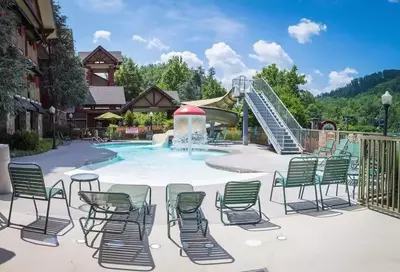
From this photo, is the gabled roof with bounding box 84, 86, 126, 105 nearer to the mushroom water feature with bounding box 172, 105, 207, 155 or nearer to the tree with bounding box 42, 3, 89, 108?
the tree with bounding box 42, 3, 89, 108

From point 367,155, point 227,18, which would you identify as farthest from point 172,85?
point 367,155

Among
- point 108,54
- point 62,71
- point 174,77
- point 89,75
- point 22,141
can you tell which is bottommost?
point 22,141

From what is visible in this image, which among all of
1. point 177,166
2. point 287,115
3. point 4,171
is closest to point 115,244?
point 4,171

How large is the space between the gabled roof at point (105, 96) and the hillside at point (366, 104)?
2632 cm

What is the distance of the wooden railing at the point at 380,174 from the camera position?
224 inches

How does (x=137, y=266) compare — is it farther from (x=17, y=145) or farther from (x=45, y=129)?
(x=45, y=129)

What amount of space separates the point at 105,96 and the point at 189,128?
76.4 ft

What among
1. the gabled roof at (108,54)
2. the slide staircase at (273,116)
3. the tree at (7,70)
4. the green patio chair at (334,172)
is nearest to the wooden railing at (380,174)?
the green patio chair at (334,172)

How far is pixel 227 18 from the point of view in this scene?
66.6ft

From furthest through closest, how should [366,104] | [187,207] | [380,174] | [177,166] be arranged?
1. [366,104]
2. [177,166]
3. [380,174]
4. [187,207]

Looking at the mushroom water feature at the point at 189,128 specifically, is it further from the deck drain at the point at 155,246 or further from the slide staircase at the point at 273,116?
the deck drain at the point at 155,246

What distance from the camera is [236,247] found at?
4320 millimetres

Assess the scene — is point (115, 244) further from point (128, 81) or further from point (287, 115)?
point (128, 81)

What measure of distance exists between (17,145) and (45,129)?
13343 mm
